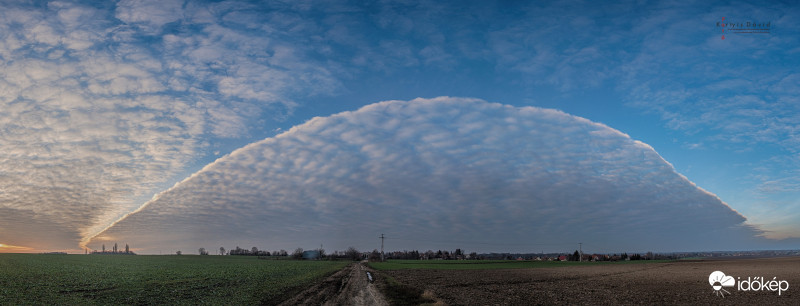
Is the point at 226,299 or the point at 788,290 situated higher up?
the point at 226,299

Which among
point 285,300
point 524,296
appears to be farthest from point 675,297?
point 285,300

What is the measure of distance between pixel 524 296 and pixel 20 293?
48.2 m

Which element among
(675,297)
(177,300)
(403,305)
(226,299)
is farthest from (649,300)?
(177,300)

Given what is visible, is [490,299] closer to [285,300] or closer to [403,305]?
[403,305]

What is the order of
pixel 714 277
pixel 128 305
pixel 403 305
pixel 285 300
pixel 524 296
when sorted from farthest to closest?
pixel 714 277 < pixel 524 296 < pixel 285 300 < pixel 403 305 < pixel 128 305

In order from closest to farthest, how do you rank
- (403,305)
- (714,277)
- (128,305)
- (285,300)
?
(128,305) → (403,305) → (285,300) → (714,277)

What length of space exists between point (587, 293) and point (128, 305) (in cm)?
4299

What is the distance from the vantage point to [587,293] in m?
42.4

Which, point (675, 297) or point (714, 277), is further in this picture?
point (714, 277)

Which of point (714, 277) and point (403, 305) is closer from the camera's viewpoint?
point (403, 305)

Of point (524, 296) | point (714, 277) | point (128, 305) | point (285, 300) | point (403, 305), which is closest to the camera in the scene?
point (128, 305)

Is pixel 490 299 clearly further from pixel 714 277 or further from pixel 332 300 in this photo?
pixel 714 277

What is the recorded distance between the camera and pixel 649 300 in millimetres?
35844

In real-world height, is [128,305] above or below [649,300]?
above
